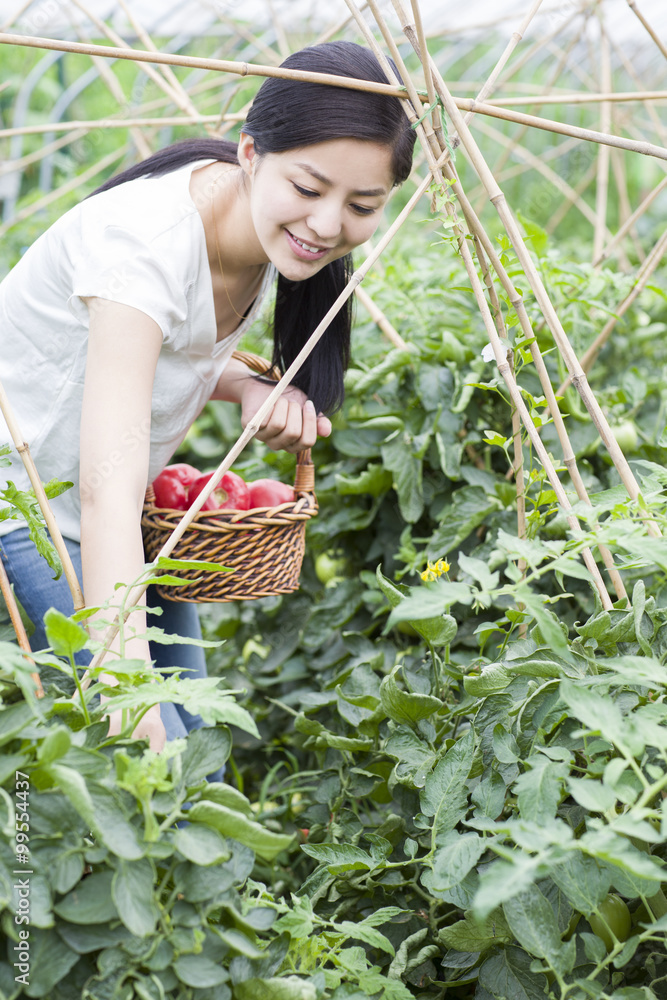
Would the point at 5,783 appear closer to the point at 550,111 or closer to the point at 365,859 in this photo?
the point at 365,859

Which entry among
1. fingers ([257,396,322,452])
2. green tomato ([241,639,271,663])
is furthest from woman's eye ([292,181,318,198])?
green tomato ([241,639,271,663])

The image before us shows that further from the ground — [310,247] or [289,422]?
[310,247]

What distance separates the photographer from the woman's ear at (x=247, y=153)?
89cm

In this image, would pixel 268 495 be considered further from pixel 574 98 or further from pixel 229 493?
pixel 574 98

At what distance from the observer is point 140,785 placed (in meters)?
0.50

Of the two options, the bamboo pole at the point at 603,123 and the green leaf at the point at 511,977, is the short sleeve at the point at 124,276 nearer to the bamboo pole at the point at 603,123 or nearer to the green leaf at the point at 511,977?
the green leaf at the point at 511,977

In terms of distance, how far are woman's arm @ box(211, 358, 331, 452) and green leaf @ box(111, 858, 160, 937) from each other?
1.82 feet

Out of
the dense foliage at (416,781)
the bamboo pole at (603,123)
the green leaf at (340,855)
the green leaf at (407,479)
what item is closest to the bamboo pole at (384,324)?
the dense foliage at (416,781)

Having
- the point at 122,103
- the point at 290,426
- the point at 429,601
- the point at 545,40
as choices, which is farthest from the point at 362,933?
the point at 122,103

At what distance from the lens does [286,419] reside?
3.15 feet

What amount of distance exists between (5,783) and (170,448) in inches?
21.8

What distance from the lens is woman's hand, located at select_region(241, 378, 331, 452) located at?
96cm

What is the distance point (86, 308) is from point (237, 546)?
0.31 metres

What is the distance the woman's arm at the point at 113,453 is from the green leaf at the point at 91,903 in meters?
0.23
